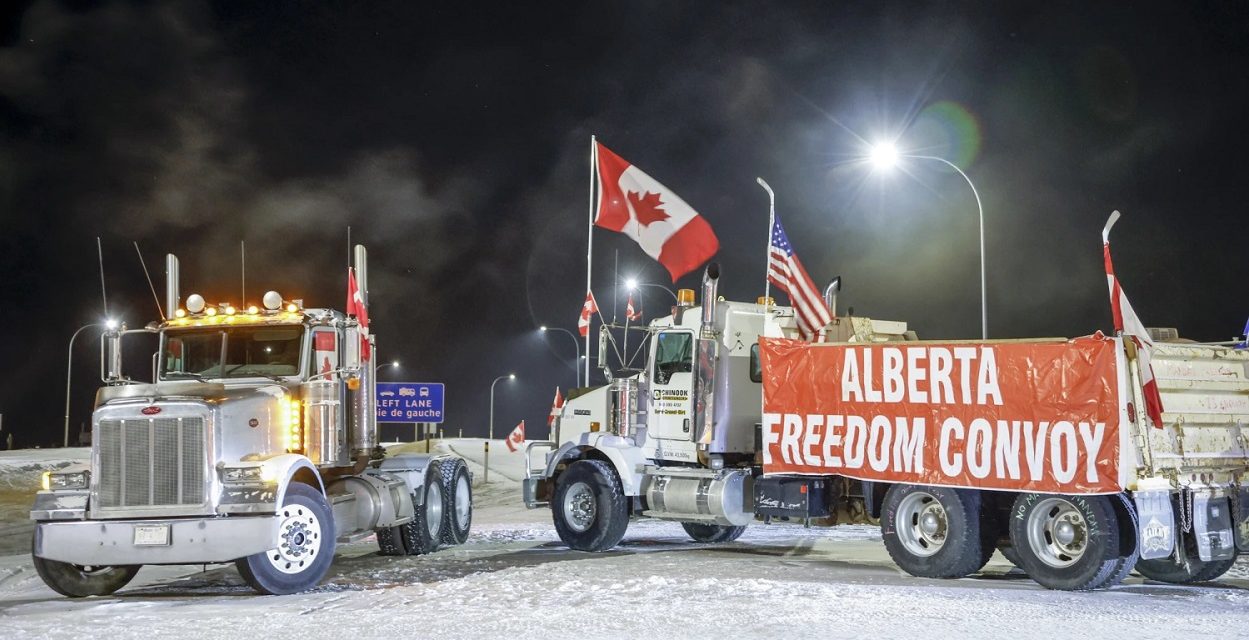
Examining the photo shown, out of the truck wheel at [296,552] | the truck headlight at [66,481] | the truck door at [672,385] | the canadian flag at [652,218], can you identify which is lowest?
the truck wheel at [296,552]

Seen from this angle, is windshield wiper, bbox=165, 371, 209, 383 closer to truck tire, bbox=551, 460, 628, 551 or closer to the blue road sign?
truck tire, bbox=551, 460, 628, 551

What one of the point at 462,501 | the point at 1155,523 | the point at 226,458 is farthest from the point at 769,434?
the point at 226,458

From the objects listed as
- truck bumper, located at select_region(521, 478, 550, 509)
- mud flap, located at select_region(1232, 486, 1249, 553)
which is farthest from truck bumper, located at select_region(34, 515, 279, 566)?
mud flap, located at select_region(1232, 486, 1249, 553)

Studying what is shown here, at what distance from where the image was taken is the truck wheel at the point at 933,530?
1327cm

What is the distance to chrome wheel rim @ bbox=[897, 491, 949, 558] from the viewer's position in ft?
45.0

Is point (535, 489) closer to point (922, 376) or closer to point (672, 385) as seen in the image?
point (672, 385)

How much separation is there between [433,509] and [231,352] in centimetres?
407

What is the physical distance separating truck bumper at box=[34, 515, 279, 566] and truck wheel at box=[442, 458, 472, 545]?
5.61 m

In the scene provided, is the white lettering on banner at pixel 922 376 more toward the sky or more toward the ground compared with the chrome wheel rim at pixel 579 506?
more toward the sky

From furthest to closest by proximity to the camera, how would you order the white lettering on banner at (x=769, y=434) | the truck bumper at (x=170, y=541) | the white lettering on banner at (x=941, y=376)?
1. the white lettering on banner at (x=769, y=434)
2. the white lettering on banner at (x=941, y=376)
3. the truck bumper at (x=170, y=541)

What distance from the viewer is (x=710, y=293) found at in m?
16.9

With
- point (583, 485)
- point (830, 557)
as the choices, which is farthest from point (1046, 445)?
point (583, 485)

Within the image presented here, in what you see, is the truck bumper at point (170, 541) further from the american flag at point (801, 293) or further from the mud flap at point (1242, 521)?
the mud flap at point (1242, 521)

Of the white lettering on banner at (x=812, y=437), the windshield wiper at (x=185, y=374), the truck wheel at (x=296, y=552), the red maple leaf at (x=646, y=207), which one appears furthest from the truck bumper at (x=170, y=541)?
the red maple leaf at (x=646, y=207)
